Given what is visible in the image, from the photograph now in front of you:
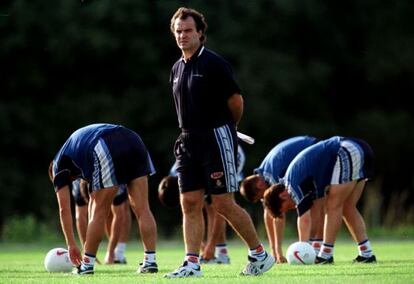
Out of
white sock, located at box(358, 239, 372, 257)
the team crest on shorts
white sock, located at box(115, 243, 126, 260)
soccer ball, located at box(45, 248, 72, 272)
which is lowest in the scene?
white sock, located at box(115, 243, 126, 260)

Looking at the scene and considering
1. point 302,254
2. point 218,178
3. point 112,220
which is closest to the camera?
point 218,178

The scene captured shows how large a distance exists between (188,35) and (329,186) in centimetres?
365

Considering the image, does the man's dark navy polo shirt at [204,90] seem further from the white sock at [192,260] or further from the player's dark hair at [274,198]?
the player's dark hair at [274,198]

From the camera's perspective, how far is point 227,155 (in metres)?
10.8

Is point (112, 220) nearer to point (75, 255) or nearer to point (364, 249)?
point (364, 249)

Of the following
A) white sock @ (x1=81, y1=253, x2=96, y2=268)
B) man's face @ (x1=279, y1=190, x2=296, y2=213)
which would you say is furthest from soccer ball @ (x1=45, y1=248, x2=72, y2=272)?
man's face @ (x1=279, y1=190, x2=296, y2=213)

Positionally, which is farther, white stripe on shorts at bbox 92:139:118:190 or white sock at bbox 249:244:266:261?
white stripe on shorts at bbox 92:139:118:190

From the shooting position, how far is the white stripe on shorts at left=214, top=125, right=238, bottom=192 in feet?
35.2

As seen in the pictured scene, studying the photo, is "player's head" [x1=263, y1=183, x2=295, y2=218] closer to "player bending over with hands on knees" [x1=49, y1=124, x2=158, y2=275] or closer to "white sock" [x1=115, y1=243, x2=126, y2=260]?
"player bending over with hands on knees" [x1=49, y1=124, x2=158, y2=275]

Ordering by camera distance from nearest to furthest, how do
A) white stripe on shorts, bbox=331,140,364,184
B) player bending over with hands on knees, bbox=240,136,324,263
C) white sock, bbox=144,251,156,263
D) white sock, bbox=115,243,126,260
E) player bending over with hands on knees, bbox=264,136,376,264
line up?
white sock, bbox=144,251,156,263 → player bending over with hands on knees, bbox=264,136,376,264 → white stripe on shorts, bbox=331,140,364,184 → player bending over with hands on knees, bbox=240,136,324,263 → white sock, bbox=115,243,126,260

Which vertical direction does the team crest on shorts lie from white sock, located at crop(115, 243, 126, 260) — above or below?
above

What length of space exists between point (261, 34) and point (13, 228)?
37.5 ft

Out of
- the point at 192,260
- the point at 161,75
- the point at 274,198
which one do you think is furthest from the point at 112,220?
the point at 161,75

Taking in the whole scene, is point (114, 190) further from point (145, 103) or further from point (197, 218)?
point (145, 103)
